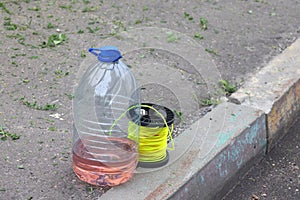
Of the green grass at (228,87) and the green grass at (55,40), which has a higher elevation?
the green grass at (55,40)

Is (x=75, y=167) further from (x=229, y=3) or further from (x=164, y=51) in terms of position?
(x=229, y=3)

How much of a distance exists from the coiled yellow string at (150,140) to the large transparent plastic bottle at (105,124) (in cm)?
3

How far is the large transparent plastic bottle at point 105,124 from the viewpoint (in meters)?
3.24

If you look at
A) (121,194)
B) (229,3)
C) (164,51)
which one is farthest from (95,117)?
(229,3)

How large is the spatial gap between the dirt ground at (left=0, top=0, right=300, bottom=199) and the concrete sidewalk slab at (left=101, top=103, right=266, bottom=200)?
0.23 metres

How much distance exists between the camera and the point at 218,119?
13.0ft

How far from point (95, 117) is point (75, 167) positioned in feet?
1.54

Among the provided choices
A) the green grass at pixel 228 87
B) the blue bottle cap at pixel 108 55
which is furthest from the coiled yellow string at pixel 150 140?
the green grass at pixel 228 87

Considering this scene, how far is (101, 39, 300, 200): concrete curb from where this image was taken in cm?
325

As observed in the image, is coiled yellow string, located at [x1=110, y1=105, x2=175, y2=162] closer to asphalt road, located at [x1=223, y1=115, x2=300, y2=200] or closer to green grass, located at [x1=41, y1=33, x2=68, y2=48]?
asphalt road, located at [x1=223, y1=115, x2=300, y2=200]

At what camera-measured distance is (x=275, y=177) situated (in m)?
3.89

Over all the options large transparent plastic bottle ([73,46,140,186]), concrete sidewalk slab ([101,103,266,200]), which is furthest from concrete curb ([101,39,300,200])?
large transparent plastic bottle ([73,46,140,186])

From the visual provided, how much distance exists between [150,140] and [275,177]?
3.43 feet

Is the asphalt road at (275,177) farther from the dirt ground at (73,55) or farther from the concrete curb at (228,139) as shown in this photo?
the dirt ground at (73,55)
